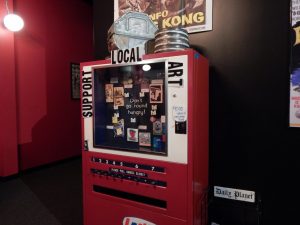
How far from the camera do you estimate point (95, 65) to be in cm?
177

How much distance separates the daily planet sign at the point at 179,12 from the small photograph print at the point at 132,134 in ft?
3.02

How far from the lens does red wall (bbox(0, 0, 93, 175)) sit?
12.9 ft

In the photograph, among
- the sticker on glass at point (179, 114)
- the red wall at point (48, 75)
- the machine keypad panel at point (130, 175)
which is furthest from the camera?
the red wall at point (48, 75)

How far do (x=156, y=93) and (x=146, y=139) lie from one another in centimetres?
35

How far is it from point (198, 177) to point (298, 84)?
947mm

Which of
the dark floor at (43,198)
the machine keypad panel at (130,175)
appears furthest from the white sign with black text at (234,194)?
the dark floor at (43,198)

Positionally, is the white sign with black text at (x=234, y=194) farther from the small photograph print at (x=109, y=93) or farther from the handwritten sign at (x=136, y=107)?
the small photograph print at (x=109, y=93)

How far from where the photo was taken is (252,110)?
1764mm

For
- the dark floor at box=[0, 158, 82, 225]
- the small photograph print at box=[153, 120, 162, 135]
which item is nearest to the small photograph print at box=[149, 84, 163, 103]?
the small photograph print at box=[153, 120, 162, 135]

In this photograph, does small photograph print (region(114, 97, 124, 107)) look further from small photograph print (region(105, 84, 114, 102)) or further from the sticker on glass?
the sticker on glass

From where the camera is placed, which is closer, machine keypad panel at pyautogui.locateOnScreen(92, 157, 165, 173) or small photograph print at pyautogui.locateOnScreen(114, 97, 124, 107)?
machine keypad panel at pyautogui.locateOnScreen(92, 157, 165, 173)

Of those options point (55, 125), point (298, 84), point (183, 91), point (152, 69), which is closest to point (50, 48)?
point (55, 125)

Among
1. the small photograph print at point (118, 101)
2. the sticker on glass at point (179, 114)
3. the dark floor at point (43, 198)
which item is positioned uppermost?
the small photograph print at point (118, 101)

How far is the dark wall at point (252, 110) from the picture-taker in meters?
1.67
